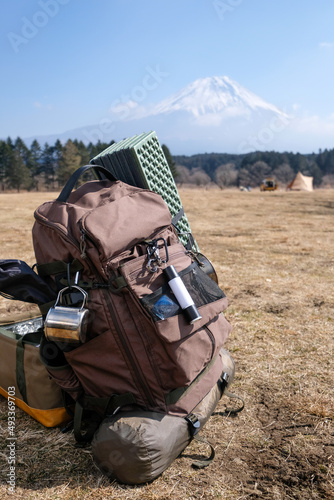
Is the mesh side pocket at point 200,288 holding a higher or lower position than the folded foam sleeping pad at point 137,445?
higher

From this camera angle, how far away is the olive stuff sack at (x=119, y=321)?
2.25 metres

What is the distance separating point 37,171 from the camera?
64750 mm

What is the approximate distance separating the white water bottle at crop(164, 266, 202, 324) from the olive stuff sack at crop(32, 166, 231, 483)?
4 cm

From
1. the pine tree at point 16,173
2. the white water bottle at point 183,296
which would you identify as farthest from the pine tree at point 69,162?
the white water bottle at point 183,296

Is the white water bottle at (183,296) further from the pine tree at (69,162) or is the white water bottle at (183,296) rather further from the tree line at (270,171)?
the tree line at (270,171)

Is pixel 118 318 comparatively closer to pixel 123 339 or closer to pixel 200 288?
pixel 123 339

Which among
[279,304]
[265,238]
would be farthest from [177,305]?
[265,238]

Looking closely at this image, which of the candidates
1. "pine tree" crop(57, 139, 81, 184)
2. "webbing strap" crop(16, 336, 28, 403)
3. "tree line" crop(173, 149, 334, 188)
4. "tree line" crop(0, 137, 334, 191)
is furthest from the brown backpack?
"tree line" crop(173, 149, 334, 188)

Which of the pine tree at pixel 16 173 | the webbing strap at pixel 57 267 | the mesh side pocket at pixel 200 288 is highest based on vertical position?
the webbing strap at pixel 57 267

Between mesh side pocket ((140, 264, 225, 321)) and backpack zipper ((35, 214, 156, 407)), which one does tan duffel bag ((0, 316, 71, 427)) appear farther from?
mesh side pocket ((140, 264, 225, 321))

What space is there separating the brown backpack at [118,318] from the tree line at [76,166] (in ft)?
131

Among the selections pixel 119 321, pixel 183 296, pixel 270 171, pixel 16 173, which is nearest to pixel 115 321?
pixel 119 321

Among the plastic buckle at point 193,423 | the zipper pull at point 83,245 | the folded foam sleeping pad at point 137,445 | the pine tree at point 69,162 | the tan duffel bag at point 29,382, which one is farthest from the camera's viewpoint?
the pine tree at point 69,162

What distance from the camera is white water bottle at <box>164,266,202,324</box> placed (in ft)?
7.50
